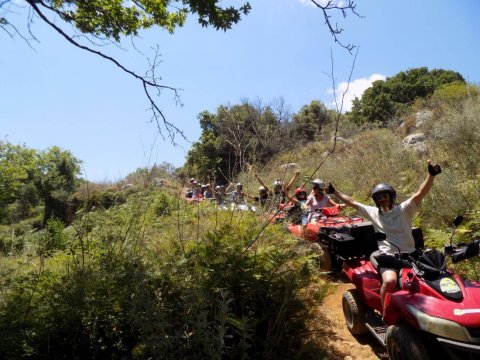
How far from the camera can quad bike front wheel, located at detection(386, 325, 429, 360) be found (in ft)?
8.10

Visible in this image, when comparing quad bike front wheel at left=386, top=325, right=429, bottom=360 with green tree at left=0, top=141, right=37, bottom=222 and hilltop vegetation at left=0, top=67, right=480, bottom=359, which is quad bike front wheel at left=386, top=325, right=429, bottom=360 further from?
green tree at left=0, top=141, right=37, bottom=222

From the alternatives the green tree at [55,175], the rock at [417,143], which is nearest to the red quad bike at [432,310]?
the rock at [417,143]

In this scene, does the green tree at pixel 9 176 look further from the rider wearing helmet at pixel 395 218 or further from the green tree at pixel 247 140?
the rider wearing helmet at pixel 395 218

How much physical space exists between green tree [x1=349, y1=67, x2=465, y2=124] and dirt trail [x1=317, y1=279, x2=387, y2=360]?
2891 cm

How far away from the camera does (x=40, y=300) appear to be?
2.85 m

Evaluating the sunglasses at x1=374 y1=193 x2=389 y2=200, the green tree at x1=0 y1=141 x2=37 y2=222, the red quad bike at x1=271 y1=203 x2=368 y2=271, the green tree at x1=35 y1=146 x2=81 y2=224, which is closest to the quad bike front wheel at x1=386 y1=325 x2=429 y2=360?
the sunglasses at x1=374 y1=193 x2=389 y2=200

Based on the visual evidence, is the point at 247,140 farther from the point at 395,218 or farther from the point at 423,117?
the point at 423,117

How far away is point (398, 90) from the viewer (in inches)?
1292

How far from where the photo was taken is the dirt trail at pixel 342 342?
347 centimetres

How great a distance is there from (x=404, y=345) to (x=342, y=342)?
1317 millimetres

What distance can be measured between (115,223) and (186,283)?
5.76 ft

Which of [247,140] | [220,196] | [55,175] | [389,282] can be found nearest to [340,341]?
[389,282]

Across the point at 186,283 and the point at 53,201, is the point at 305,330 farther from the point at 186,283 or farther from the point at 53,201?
the point at 53,201

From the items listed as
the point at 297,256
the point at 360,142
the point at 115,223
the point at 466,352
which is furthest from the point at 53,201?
the point at 466,352
